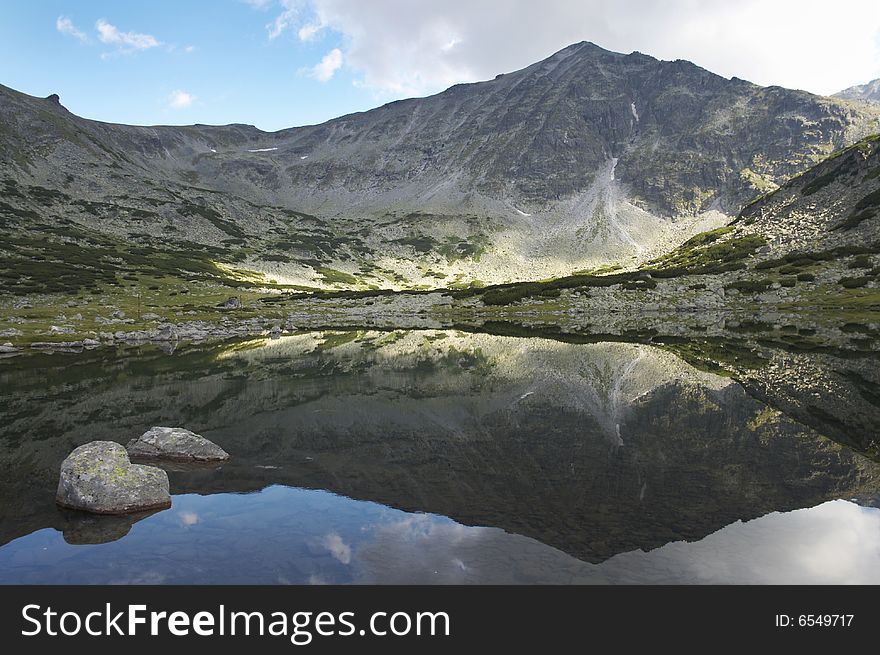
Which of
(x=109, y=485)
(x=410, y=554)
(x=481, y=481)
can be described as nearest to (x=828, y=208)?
(x=481, y=481)

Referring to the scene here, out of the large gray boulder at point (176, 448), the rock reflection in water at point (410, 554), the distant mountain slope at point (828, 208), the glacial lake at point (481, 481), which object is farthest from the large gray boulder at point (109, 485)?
the distant mountain slope at point (828, 208)

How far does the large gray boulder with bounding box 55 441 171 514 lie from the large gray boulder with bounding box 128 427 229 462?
3.69 m

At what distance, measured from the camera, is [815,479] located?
15422 mm

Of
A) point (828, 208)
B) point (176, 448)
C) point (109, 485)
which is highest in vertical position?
point (828, 208)

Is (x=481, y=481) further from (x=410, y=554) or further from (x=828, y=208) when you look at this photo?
(x=828, y=208)

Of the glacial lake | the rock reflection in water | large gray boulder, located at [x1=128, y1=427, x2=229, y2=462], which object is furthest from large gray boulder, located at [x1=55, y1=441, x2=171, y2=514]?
large gray boulder, located at [x1=128, y1=427, x2=229, y2=462]

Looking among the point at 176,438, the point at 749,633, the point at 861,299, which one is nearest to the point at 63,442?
the point at 176,438

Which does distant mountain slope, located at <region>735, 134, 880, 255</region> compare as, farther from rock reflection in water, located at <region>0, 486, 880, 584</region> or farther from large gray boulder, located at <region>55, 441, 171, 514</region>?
large gray boulder, located at <region>55, 441, 171, 514</region>

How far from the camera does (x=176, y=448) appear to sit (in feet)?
64.1

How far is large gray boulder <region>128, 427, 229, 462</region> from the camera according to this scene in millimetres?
19438

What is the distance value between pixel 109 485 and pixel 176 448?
5.02 metres

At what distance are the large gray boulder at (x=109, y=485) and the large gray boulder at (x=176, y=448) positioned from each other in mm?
3694

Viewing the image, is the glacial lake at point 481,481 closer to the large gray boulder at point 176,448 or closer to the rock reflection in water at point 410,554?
the rock reflection in water at point 410,554

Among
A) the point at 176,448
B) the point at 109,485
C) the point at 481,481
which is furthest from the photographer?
the point at 176,448
